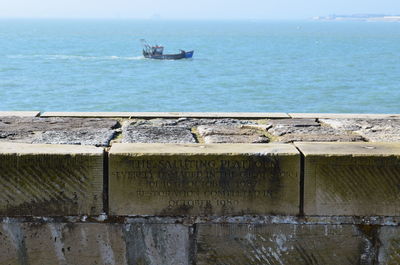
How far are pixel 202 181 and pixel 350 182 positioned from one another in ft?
3.04

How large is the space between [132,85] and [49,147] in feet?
122

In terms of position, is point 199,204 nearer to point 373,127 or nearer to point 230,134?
point 230,134

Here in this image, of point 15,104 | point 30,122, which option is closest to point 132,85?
point 15,104

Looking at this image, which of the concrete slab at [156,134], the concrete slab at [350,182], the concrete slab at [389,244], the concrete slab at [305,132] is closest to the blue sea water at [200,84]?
the concrete slab at [305,132]

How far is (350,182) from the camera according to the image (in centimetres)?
460

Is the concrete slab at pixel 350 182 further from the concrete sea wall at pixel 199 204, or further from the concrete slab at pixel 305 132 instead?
the concrete slab at pixel 305 132

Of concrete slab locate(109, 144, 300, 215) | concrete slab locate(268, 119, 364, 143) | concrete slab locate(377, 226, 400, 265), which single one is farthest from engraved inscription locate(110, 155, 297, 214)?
concrete slab locate(268, 119, 364, 143)

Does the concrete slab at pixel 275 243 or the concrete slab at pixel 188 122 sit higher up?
the concrete slab at pixel 188 122

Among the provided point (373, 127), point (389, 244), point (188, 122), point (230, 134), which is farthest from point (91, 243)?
point (373, 127)

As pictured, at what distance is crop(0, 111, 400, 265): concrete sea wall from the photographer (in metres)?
4.54

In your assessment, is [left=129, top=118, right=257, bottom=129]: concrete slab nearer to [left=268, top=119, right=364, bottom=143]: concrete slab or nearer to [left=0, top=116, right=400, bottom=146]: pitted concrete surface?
[left=0, top=116, right=400, bottom=146]: pitted concrete surface

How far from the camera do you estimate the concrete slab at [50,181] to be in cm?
450

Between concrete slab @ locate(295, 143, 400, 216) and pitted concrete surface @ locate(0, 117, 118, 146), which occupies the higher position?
pitted concrete surface @ locate(0, 117, 118, 146)

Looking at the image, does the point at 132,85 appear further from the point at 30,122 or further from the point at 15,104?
the point at 30,122
